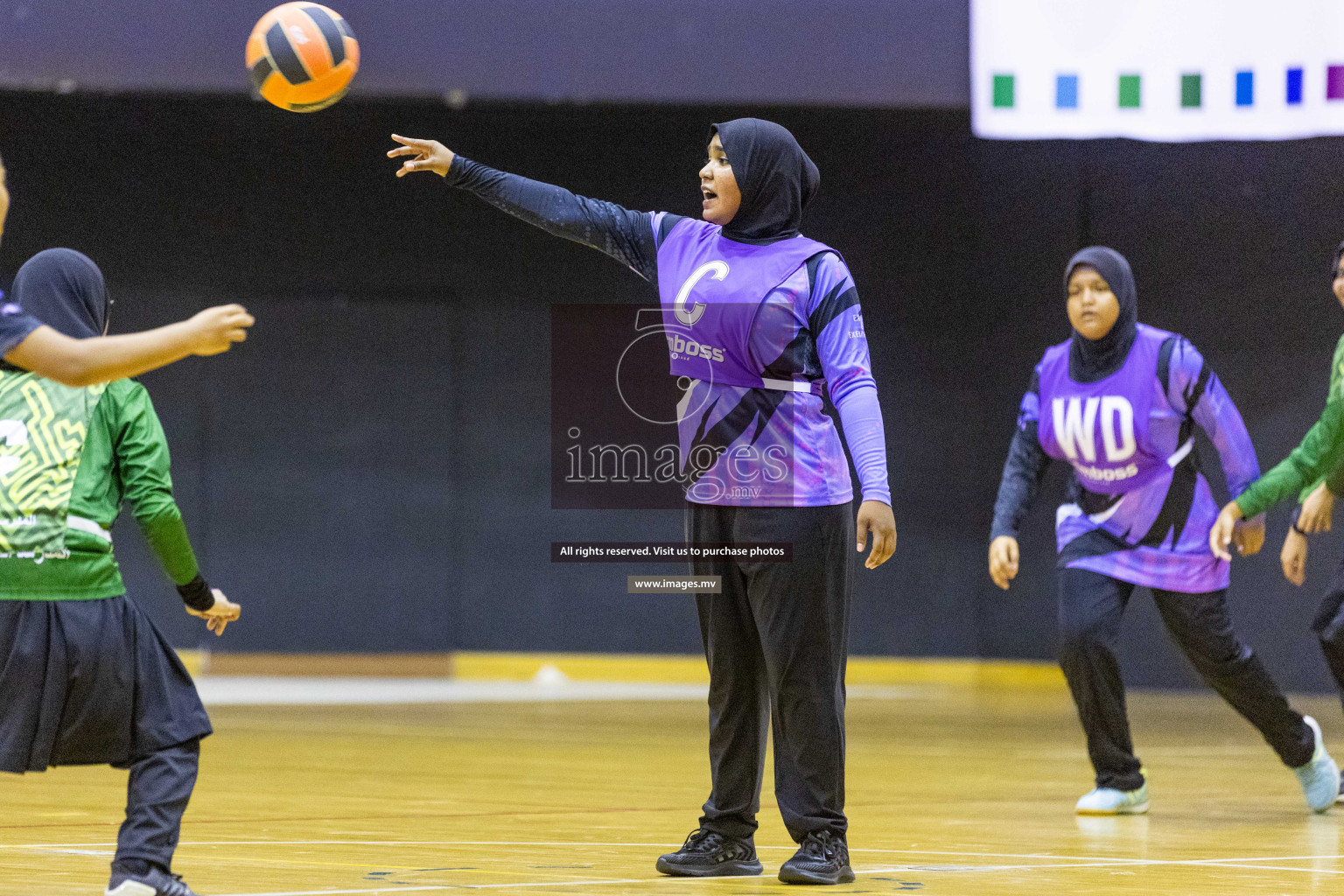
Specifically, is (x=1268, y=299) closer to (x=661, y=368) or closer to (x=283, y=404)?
(x=661, y=368)

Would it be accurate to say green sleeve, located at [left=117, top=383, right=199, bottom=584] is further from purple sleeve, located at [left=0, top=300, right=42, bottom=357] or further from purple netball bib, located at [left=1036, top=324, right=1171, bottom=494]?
purple netball bib, located at [left=1036, top=324, right=1171, bottom=494]

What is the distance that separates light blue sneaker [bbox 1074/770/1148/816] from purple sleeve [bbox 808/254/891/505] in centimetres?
195

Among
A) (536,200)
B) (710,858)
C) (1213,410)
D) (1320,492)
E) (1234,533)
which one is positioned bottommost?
(710,858)

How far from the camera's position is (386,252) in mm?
11047

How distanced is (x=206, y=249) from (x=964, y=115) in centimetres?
497

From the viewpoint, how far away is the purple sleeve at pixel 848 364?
3654mm

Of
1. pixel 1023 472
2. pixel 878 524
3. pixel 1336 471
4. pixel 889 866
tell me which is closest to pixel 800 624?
pixel 878 524

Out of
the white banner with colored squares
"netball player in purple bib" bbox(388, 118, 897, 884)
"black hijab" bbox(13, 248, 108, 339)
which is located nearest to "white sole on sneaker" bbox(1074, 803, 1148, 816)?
"netball player in purple bib" bbox(388, 118, 897, 884)

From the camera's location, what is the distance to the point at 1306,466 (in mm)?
5199

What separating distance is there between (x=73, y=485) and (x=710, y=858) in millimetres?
1650

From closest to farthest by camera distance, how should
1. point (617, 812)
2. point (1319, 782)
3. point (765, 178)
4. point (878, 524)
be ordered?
point (878, 524)
point (765, 178)
point (617, 812)
point (1319, 782)

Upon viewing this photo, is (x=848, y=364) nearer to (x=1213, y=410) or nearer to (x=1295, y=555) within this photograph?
(x=1213, y=410)

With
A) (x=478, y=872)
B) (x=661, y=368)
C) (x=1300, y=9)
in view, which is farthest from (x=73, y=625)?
(x=1300, y=9)

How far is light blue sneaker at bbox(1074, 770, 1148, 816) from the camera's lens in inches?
201
